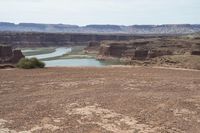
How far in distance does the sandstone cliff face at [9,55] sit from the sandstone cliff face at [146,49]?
2317 cm

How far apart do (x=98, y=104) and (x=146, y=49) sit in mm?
66591

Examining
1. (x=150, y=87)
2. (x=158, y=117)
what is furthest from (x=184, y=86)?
(x=158, y=117)

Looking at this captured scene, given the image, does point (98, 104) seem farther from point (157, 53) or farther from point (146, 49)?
point (146, 49)

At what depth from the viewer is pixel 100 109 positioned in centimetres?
1491

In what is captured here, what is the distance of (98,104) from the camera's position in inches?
618

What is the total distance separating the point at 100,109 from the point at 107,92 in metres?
3.45

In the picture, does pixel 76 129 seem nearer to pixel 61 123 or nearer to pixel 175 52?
pixel 61 123

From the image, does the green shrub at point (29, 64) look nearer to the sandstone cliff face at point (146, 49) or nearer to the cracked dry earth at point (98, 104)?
the cracked dry earth at point (98, 104)

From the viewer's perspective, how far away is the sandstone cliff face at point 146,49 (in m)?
75.4

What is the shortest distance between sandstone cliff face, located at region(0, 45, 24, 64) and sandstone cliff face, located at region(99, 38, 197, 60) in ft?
76.0

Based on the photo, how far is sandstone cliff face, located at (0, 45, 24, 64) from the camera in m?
68.0

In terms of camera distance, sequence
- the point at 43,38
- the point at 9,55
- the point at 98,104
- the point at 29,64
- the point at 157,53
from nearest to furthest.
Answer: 1. the point at 98,104
2. the point at 29,64
3. the point at 9,55
4. the point at 157,53
5. the point at 43,38

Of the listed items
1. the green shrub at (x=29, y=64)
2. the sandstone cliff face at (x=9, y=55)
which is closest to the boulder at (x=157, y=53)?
the sandstone cliff face at (x=9, y=55)

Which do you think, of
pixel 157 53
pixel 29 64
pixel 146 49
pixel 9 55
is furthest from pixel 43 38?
pixel 29 64
